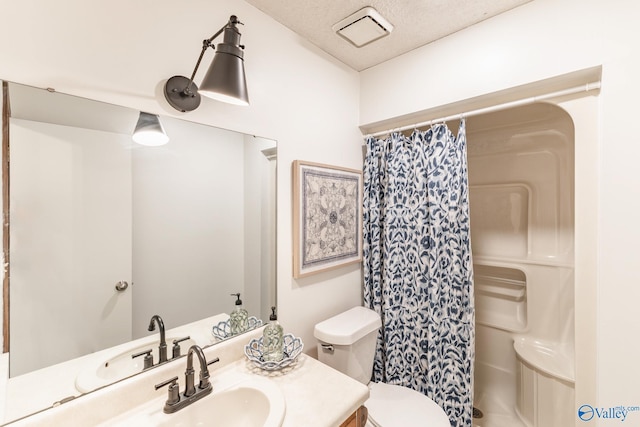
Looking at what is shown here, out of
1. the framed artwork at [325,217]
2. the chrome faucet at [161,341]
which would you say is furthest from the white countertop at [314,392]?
the framed artwork at [325,217]

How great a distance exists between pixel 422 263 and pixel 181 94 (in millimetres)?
1508

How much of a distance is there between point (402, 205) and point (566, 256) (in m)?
1.11

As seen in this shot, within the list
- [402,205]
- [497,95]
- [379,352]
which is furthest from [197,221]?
[497,95]

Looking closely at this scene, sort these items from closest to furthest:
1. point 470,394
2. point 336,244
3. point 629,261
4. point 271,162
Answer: point 629,261 < point 271,162 < point 470,394 < point 336,244

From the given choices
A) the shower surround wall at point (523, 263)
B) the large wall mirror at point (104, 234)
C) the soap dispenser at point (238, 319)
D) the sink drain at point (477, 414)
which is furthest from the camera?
the sink drain at point (477, 414)

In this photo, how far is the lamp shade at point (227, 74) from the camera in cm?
88

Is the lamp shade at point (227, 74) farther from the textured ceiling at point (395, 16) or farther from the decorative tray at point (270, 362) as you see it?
the decorative tray at point (270, 362)

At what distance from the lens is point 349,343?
56.4 inches

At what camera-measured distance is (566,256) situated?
5.81 feet

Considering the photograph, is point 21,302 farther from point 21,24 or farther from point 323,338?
point 323,338

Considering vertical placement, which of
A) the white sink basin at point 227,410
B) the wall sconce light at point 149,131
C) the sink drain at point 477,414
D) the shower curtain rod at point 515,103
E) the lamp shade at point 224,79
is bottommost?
the sink drain at point 477,414

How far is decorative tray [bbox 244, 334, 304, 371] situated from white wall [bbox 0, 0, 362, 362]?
211 millimetres

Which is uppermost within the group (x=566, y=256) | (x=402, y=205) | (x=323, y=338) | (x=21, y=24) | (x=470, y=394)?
(x=21, y=24)

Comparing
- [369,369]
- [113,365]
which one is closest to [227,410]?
[113,365]
